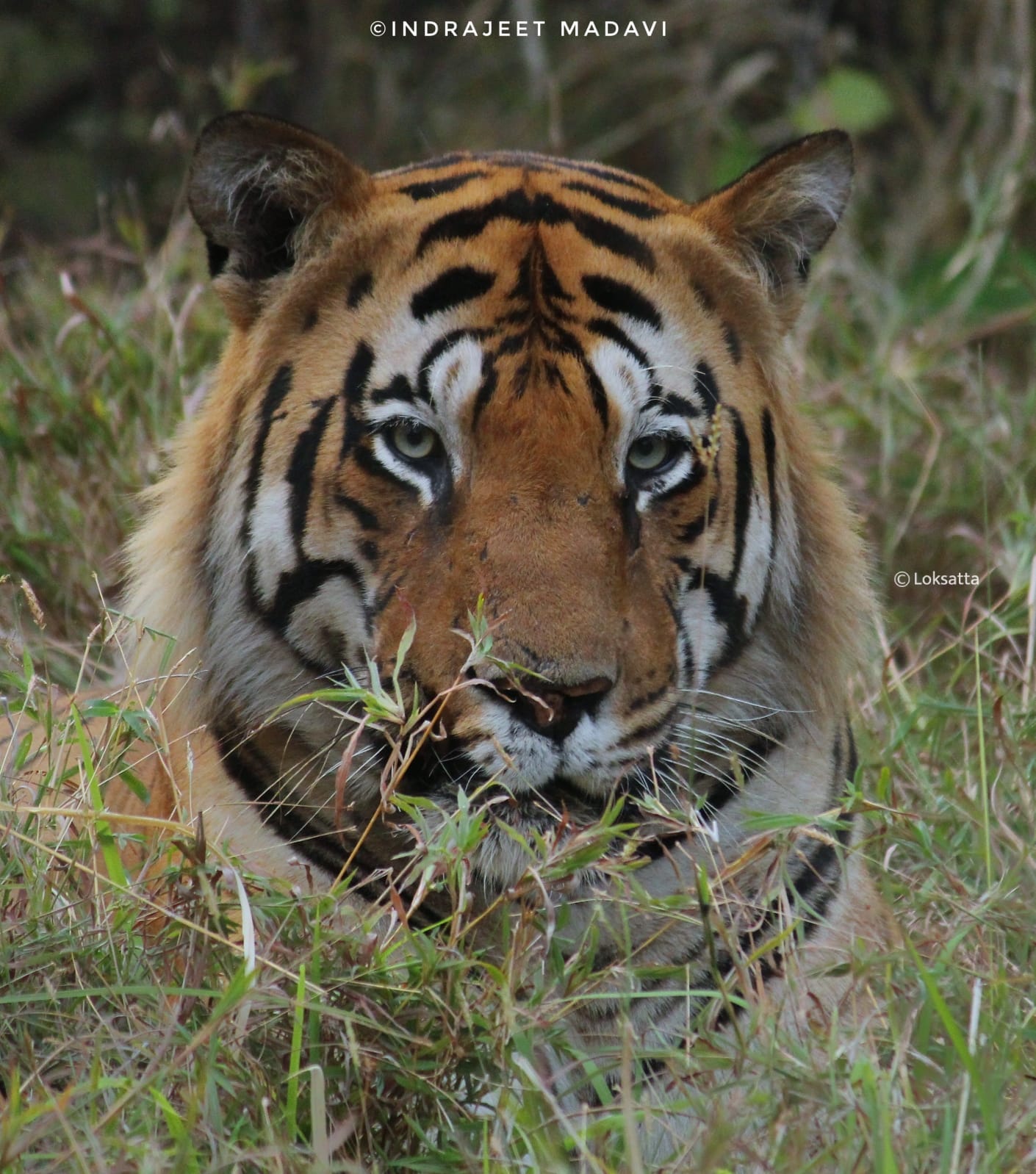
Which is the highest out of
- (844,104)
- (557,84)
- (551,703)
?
(557,84)

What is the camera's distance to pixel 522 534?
2744 millimetres

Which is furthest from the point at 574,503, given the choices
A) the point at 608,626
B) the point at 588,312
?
the point at 588,312

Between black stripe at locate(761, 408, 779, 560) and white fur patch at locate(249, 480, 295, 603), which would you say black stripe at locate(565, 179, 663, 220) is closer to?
black stripe at locate(761, 408, 779, 560)

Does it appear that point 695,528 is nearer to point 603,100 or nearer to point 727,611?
point 727,611

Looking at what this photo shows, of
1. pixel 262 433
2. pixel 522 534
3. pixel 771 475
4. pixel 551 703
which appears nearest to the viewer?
pixel 551 703

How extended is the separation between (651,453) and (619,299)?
0.31 metres

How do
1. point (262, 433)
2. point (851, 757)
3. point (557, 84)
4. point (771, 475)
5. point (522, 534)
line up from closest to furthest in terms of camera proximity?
point (522, 534), point (262, 433), point (771, 475), point (851, 757), point (557, 84)

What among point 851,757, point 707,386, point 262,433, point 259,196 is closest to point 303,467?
point 262,433

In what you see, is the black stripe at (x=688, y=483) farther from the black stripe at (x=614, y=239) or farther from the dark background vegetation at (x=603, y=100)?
the dark background vegetation at (x=603, y=100)

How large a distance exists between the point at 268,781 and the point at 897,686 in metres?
1.40

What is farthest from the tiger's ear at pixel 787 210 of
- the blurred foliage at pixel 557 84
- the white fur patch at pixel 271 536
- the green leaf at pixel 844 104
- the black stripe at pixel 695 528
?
the blurred foliage at pixel 557 84

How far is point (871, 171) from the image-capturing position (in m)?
9.72

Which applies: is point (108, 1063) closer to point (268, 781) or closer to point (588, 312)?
point (268, 781)

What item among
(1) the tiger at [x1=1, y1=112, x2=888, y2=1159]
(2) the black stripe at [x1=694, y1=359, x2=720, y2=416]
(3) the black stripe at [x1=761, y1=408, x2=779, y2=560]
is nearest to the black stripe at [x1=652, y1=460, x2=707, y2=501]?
(1) the tiger at [x1=1, y1=112, x2=888, y2=1159]
